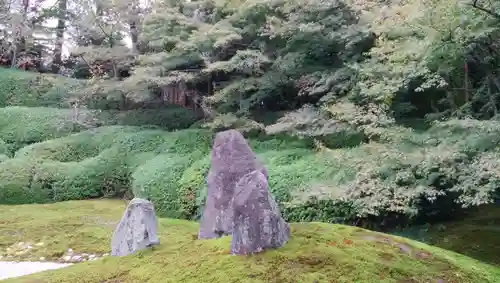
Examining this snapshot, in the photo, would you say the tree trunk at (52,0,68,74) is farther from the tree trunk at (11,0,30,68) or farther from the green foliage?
the green foliage

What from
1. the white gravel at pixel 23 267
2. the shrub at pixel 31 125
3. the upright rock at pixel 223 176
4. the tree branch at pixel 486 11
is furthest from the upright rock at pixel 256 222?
the shrub at pixel 31 125

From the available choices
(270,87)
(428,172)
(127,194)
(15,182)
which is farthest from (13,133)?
(428,172)

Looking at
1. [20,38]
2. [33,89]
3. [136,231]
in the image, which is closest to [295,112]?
[136,231]

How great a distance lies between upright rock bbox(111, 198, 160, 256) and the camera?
4691 millimetres

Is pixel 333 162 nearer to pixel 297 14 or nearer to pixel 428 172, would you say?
pixel 428 172

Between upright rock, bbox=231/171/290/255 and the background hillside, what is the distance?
108 inches

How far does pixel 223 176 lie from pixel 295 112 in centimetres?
508

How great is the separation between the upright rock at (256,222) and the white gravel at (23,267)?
452 centimetres

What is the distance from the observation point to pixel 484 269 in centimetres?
453

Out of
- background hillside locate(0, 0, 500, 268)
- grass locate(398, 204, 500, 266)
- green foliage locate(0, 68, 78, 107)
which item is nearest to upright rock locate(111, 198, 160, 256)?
background hillside locate(0, 0, 500, 268)

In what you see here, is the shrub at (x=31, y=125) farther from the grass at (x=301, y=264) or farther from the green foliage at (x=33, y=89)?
the grass at (x=301, y=264)

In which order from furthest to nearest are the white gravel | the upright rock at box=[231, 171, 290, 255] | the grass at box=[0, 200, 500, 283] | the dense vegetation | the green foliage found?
the green foliage, the white gravel, the dense vegetation, the upright rock at box=[231, 171, 290, 255], the grass at box=[0, 200, 500, 283]

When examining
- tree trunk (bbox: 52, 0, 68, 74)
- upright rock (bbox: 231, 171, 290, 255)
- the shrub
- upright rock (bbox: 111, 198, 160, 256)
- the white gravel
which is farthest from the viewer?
tree trunk (bbox: 52, 0, 68, 74)

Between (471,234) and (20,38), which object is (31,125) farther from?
(471,234)
